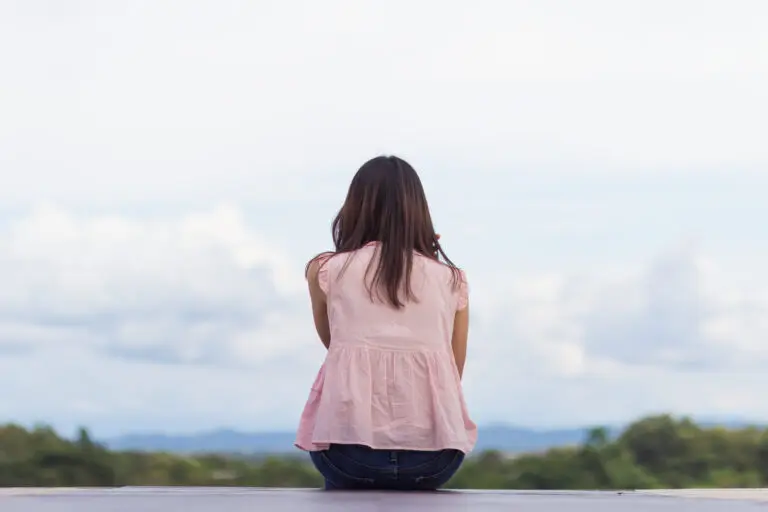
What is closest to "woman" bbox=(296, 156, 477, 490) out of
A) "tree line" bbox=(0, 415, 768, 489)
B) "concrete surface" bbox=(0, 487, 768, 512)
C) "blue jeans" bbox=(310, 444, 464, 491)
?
"blue jeans" bbox=(310, 444, 464, 491)

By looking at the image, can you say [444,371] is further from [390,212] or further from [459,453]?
[390,212]

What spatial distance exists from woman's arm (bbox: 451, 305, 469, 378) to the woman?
3.2 inches

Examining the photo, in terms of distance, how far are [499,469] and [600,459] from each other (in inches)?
40.3

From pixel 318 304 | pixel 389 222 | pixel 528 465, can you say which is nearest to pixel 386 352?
pixel 318 304

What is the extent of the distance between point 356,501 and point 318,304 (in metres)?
1.08

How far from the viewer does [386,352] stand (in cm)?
488

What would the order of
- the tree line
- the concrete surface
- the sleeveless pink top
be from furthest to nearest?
1. the tree line
2. the sleeveless pink top
3. the concrete surface

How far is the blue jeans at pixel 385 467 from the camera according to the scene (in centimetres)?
480

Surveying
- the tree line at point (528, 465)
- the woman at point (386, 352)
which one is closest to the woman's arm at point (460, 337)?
the woman at point (386, 352)

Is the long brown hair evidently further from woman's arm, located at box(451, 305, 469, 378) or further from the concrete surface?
the concrete surface

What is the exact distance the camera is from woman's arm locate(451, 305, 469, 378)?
5.14 m

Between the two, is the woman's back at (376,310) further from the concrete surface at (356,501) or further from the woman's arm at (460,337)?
the concrete surface at (356,501)

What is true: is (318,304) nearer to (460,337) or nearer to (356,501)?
(460,337)

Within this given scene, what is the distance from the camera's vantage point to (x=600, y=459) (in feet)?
37.3
